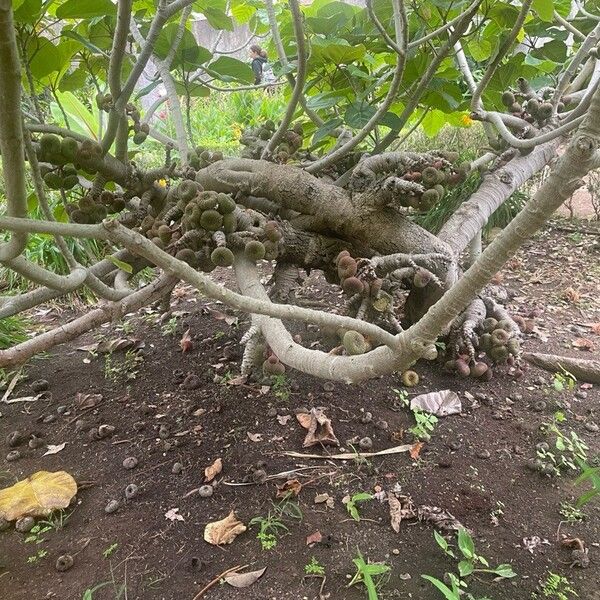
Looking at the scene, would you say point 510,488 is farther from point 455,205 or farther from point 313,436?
point 455,205

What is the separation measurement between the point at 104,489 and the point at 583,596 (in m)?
1.45

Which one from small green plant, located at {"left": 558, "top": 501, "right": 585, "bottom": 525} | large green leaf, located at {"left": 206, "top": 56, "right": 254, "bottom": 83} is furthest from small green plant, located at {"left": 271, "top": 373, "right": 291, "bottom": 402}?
large green leaf, located at {"left": 206, "top": 56, "right": 254, "bottom": 83}

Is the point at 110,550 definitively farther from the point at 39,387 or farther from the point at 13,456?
the point at 39,387

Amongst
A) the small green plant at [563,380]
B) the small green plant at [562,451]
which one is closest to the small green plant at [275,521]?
the small green plant at [562,451]

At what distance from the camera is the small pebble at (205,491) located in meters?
1.64

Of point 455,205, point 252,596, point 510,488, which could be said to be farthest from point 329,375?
point 455,205

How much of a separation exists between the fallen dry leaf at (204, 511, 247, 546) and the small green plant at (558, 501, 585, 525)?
99 centimetres

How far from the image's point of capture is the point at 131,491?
1.66m

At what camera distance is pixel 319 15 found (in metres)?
1.98

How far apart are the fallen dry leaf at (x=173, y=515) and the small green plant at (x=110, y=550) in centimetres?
16

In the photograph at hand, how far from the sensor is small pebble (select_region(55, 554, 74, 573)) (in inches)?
56.1

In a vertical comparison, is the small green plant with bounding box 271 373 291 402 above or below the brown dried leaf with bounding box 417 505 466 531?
above

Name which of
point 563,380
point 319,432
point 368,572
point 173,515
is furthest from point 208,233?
point 563,380

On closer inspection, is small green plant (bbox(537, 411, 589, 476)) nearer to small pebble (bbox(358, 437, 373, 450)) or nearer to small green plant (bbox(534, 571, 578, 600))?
small green plant (bbox(534, 571, 578, 600))
